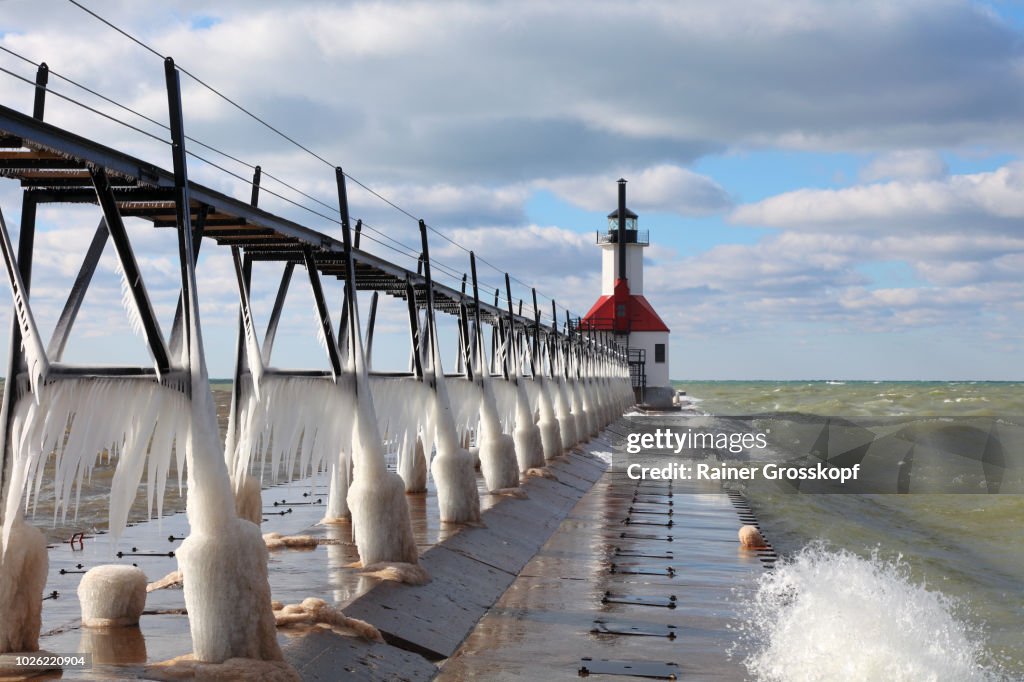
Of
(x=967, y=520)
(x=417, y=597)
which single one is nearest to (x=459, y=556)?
(x=417, y=597)

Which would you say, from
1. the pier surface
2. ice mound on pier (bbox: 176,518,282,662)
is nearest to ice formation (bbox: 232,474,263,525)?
the pier surface

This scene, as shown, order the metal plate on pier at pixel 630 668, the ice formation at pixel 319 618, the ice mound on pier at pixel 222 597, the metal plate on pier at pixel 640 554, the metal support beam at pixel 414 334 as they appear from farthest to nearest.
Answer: the metal plate on pier at pixel 640 554
the metal support beam at pixel 414 334
the metal plate on pier at pixel 630 668
the ice formation at pixel 319 618
the ice mound on pier at pixel 222 597

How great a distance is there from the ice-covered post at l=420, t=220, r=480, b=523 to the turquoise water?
6.01 m

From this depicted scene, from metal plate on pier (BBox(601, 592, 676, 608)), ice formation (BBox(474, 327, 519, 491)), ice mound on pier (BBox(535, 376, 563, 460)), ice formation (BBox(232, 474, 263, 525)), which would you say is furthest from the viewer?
ice mound on pier (BBox(535, 376, 563, 460))

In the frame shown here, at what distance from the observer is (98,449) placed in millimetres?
10156

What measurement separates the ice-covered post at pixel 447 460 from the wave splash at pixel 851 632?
5.84 meters

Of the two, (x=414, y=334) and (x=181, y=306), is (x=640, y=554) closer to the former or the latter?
(x=414, y=334)

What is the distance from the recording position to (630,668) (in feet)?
41.5

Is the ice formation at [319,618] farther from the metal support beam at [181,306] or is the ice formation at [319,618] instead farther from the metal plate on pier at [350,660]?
the metal support beam at [181,306]

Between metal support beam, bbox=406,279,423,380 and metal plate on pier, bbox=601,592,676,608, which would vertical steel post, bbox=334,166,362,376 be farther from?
metal plate on pier, bbox=601,592,676,608

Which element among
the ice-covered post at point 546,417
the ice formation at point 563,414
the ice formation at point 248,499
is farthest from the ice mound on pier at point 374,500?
the ice formation at point 563,414

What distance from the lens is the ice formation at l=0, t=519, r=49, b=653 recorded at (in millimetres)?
9680

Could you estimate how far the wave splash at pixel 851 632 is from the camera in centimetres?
1329

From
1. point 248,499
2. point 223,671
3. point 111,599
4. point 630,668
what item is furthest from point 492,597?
point 223,671
